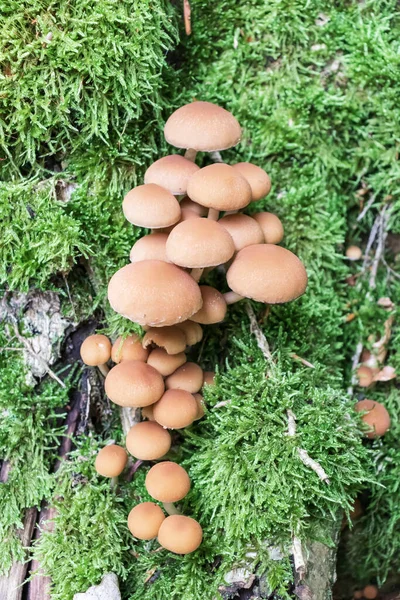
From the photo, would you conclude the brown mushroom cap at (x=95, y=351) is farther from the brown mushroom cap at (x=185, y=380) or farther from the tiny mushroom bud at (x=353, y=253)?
the tiny mushroom bud at (x=353, y=253)

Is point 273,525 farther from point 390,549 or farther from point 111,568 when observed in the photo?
point 390,549

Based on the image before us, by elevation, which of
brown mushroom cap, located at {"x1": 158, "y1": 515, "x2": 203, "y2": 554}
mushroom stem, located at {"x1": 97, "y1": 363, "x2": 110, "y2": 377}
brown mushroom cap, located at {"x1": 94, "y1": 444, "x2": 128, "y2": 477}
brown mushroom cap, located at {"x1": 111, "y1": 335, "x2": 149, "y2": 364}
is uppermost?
brown mushroom cap, located at {"x1": 111, "y1": 335, "x2": 149, "y2": 364}

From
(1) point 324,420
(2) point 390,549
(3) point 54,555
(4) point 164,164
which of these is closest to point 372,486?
(2) point 390,549

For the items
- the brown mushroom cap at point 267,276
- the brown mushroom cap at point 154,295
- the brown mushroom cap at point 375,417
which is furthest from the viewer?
the brown mushroom cap at point 375,417

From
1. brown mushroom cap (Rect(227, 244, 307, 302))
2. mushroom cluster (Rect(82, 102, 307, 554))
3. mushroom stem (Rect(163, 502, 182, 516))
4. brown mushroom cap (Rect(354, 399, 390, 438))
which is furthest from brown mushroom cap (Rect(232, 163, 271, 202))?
mushroom stem (Rect(163, 502, 182, 516))

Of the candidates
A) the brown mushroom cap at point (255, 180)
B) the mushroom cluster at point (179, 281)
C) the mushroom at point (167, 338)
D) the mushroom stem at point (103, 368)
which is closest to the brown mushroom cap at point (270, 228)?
the mushroom cluster at point (179, 281)

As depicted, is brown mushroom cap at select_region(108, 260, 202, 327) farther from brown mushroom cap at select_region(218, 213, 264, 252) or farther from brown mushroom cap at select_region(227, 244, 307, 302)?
brown mushroom cap at select_region(218, 213, 264, 252)
